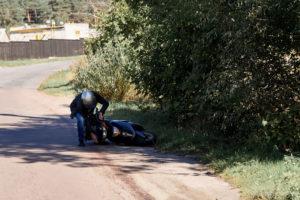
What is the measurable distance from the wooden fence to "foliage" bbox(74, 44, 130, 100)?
41.0 meters

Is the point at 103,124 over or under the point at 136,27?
under

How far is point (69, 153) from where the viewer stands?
11023 millimetres

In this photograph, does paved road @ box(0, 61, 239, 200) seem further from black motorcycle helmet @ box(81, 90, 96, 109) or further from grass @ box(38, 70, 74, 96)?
grass @ box(38, 70, 74, 96)

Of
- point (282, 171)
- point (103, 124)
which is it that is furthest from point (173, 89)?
point (282, 171)

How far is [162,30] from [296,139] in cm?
425

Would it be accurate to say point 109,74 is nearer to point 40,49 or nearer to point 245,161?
point 245,161

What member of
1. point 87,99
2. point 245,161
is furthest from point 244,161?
point 87,99

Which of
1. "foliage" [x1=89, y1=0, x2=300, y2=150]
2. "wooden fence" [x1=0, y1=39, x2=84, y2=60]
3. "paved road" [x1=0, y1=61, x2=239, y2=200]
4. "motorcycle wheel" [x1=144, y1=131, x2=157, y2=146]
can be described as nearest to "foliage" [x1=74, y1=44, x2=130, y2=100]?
"paved road" [x1=0, y1=61, x2=239, y2=200]

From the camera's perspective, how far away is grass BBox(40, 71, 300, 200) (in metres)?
7.34

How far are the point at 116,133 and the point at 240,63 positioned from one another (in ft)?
10.2

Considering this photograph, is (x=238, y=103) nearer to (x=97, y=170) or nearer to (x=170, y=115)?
(x=97, y=170)

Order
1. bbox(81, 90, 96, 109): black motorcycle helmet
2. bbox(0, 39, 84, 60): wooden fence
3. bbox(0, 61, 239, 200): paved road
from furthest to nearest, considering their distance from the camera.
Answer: bbox(0, 39, 84, 60): wooden fence → bbox(81, 90, 96, 109): black motorcycle helmet → bbox(0, 61, 239, 200): paved road

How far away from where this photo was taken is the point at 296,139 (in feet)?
30.6

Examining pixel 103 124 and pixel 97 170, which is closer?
pixel 97 170
